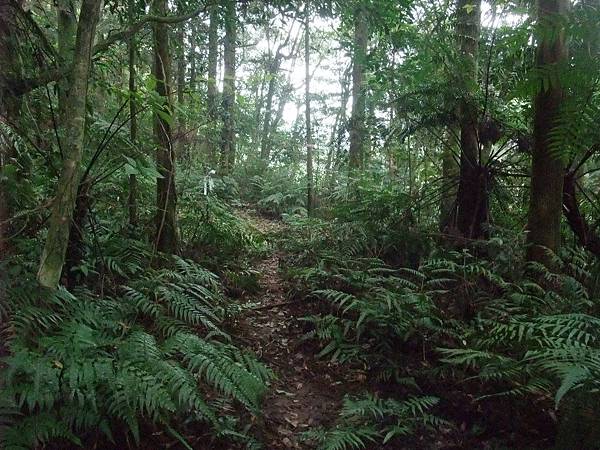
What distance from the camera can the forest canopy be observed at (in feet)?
8.10

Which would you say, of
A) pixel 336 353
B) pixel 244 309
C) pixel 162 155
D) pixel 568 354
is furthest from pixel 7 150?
pixel 568 354

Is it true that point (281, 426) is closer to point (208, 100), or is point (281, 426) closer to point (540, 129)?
point (540, 129)

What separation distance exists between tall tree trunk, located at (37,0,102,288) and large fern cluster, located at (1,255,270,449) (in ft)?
0.72

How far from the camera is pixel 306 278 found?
5.39 m

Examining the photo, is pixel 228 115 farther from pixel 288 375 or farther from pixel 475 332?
pixel 475 332

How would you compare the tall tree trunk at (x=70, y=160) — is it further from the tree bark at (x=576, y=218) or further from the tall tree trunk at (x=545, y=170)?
the tree bark at (x=576, y=218)

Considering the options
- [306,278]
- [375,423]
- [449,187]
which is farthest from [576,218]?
[375,423]

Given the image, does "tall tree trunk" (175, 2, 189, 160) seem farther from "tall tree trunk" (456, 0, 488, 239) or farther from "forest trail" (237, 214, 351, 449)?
"tall tree trunk" (456, 0, 488, 239)

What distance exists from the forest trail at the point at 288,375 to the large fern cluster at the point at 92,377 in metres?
0.48

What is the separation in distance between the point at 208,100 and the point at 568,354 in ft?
35.7

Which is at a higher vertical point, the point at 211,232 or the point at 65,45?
the point at 65,45

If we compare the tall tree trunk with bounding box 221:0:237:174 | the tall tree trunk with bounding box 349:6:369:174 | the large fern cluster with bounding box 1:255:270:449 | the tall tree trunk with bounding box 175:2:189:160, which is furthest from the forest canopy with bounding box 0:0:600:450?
the tall tree trunk with bounding box 221:0:237:174

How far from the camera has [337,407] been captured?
136 inches

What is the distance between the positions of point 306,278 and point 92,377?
3.35m
